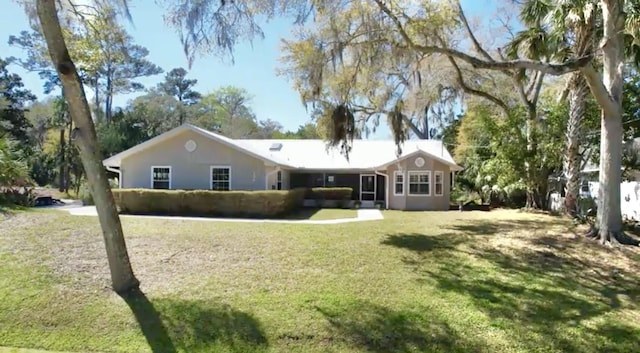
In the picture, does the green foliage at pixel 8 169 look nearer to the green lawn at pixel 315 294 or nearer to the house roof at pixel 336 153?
the green lawn at pixel 315 294

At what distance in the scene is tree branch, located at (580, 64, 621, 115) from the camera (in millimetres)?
10594

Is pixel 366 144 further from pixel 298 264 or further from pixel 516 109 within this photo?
pixel 298 264

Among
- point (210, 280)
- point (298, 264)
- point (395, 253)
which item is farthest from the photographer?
point (395, 253)

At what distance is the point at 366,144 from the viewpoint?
3000cm

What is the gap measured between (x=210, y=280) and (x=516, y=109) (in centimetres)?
1764

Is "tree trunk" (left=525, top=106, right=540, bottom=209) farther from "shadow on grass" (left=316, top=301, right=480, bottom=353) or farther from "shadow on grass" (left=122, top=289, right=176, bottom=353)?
"shadow on grass" (left=122, top=289, right=176, bottom=353)

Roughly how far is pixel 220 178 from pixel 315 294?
14.9 m

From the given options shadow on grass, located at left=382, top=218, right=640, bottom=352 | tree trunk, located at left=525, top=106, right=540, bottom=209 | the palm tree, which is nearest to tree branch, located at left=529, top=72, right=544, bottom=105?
tree trunk, located at left=525, top=106, right=540, bottom=209

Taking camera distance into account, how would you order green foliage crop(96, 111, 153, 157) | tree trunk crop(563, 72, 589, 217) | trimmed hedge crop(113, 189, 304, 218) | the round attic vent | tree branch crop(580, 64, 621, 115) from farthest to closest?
green foliage crop(96, 111, 153, 157), the round attic vent, trimmed hedge crop(113, 189, 304, 218), tree trunk crop(563, 72, 589, 217), tree branch crop(580, 64, 621, 115)

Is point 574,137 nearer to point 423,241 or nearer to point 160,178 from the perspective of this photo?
point 423,241

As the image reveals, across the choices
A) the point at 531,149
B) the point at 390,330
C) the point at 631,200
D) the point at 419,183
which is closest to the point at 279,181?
the point at 419,183

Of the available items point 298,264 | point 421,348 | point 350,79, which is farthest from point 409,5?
point 421,348

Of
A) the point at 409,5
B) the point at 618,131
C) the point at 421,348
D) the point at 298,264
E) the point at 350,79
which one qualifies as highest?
the point at 409,5

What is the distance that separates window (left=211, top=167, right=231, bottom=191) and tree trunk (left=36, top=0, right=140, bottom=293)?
13.9 meters
